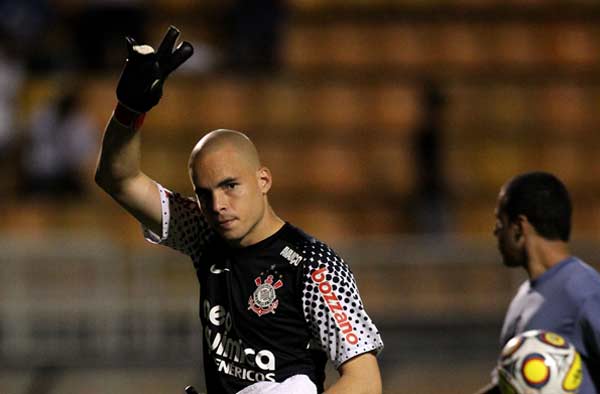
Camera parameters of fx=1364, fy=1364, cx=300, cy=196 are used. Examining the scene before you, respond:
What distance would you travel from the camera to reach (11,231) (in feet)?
42.7

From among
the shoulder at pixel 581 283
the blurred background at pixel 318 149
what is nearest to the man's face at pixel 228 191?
the shoulder at pixel 581 283

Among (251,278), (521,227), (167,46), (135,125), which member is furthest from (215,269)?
(521,227)

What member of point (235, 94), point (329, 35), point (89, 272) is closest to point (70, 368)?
point (89, 272)

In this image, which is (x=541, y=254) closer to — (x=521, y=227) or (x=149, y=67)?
(x=521, y=227)

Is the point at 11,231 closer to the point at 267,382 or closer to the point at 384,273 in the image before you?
the point at 384,273

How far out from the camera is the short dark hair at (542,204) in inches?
218

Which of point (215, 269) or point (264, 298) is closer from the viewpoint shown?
point (264, 298)

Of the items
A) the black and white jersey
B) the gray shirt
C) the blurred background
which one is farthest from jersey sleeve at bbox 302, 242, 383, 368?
the blurred background

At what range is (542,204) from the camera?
554cm

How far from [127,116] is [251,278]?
0.72m

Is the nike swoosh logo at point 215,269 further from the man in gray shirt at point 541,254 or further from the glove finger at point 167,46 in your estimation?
the man in gray shirt at point 541,254

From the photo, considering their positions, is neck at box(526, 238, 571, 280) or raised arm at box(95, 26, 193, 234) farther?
neck at box(526, 238, 571, 280)

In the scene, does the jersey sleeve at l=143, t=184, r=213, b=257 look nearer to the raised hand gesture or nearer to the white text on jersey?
the white text on jersey

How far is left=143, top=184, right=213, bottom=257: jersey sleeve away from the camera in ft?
16.9
